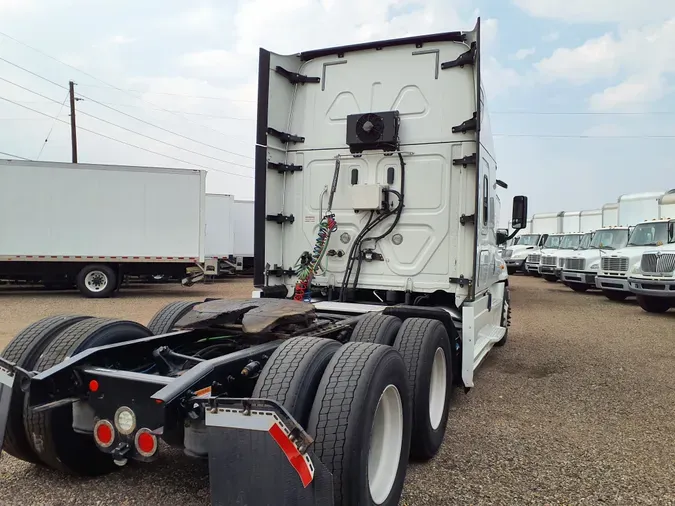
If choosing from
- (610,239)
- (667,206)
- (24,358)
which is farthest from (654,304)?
(24,358)

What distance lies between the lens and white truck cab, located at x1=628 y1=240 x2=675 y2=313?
40.1ft

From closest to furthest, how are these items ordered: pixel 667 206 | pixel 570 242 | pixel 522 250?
pixel 667 206, pixel 570 242, pixel 522 250

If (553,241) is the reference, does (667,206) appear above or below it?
above

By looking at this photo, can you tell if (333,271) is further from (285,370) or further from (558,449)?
(285,370)

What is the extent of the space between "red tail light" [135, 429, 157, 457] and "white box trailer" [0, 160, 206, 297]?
12.1 m

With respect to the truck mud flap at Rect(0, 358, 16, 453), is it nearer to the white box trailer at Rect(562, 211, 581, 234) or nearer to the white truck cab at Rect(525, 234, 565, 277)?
the white truck cab at Rect(525, 234, 565, 277)

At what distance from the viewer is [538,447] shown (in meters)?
4.12

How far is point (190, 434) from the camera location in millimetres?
2498

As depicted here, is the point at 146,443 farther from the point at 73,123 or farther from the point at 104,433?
the point at 73,123

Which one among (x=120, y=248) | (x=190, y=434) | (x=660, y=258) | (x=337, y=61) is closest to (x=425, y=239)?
(x=337, y=61)

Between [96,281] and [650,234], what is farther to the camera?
[96,281]

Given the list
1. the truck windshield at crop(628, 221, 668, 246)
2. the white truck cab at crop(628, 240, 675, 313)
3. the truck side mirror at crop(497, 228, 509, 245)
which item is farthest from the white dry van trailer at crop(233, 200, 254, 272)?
the truck side mirror at crop(497, 228, 509, 245)

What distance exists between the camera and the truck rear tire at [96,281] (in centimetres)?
1448

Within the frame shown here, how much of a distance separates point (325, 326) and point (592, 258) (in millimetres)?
15218
